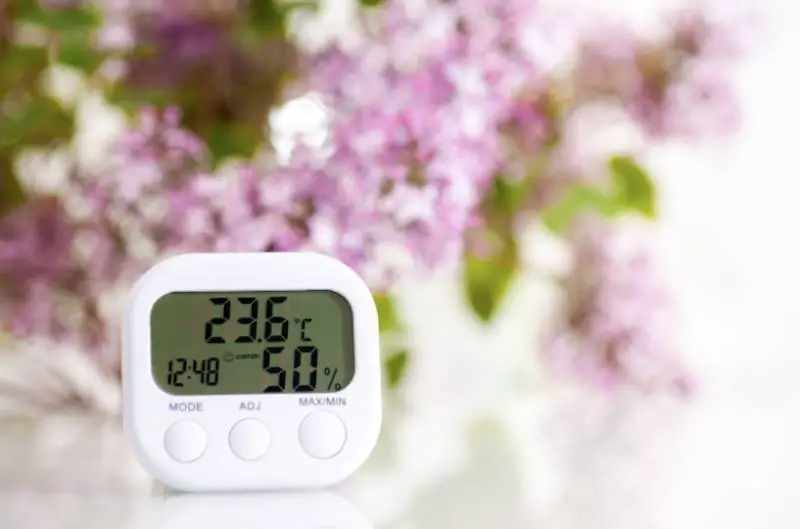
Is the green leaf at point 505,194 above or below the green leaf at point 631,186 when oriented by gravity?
below

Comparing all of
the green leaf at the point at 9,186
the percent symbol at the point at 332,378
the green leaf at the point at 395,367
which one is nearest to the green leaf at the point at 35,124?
the green leaf at the point at 9,186

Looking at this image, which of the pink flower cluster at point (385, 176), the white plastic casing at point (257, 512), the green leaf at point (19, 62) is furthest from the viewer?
the green leaf at point (19, 62)

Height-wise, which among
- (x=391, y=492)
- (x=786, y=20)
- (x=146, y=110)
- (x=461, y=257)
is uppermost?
(x=786, y=20)

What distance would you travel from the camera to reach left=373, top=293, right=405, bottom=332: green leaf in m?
0.95

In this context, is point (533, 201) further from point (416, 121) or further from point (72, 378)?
point (72, 378)

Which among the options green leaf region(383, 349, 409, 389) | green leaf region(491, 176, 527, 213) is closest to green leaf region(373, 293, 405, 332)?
green leaf region(383, 349, 409, 389)

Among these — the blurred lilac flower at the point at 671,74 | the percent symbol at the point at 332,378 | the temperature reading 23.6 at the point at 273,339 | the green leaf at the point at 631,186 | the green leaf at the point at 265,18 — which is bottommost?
the percent symbol at the point at 332,378

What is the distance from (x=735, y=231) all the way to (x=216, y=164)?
1.82 feet

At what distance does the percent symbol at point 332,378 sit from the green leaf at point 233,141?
35cm

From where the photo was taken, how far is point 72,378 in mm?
976

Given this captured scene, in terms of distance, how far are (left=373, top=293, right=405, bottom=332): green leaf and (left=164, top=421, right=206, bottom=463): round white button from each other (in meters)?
0.34

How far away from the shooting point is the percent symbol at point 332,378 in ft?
2.12

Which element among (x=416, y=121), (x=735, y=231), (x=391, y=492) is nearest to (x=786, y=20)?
(x=735, y=231)

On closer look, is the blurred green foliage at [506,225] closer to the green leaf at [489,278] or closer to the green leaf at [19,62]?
the green leaf at [489,278]
